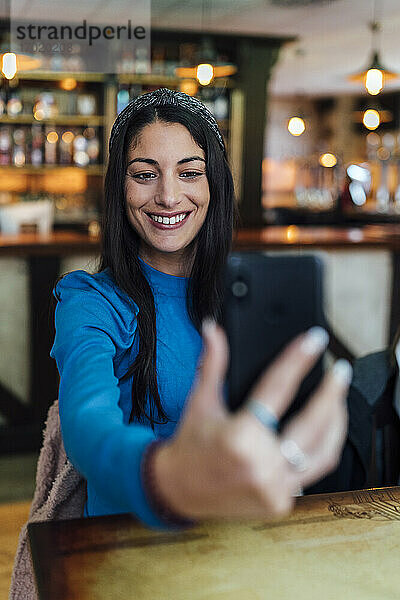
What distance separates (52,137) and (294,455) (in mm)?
6596

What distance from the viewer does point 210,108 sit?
10.2ft

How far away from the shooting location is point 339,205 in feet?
36.0

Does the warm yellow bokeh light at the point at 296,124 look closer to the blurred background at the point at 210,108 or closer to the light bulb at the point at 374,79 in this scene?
the blurred background at the point at 210,108

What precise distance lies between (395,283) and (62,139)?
3.85 meters

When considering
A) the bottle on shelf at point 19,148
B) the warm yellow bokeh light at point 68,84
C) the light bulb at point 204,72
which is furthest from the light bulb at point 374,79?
the bottle on shelf at point 19,148

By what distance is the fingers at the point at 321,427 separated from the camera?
0.57 metres

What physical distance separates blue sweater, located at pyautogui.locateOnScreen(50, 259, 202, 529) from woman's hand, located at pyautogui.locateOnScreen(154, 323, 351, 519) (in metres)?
0.06

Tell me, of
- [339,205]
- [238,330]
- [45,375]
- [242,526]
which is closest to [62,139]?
[45,375]

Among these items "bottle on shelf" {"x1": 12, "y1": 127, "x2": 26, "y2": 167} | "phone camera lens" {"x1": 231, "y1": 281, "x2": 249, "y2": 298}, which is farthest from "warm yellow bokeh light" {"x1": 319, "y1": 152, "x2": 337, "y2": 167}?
"phone camera lens" {"x1": 231, "y1": 281, "x2": 249, "y2": 298}

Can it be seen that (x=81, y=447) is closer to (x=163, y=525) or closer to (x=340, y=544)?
(x=163, y=525)

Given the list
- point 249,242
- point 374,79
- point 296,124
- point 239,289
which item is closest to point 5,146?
point 374,79

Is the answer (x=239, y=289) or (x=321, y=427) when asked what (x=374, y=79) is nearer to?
(x=239, y=289)

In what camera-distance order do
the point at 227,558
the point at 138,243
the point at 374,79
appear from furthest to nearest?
1. the point at 374,79
2. the point at 138,243
3. the point at 227,558

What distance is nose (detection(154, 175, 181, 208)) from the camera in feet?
3.76
